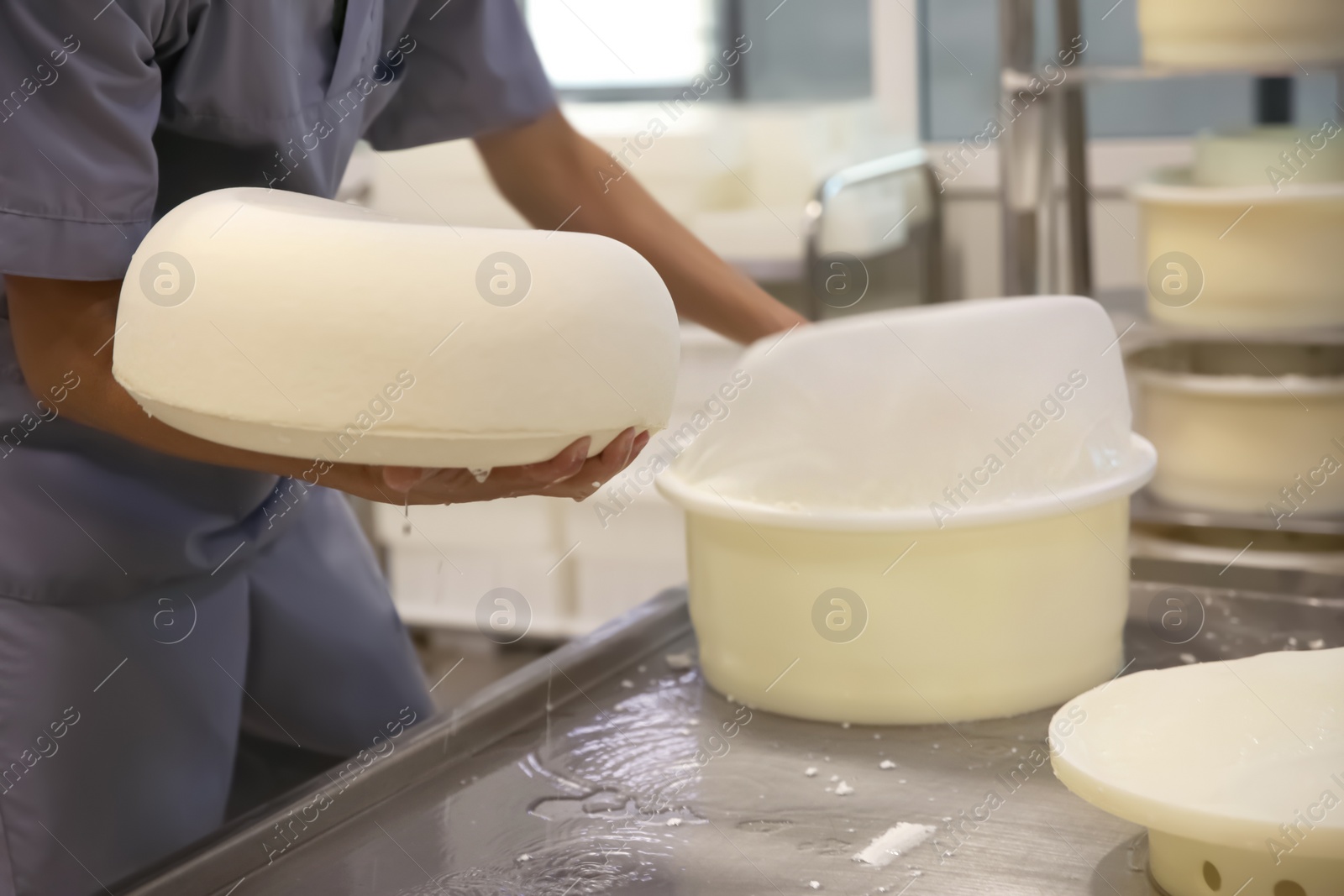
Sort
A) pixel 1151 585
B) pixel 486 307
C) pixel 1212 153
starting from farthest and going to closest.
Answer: pixel 1212 153 < pixel 1151 585 < pixel 486 307

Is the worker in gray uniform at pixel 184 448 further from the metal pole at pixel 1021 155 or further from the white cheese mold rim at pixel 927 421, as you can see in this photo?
the metal pole at pixel 1021 155

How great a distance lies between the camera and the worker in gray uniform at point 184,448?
81cm

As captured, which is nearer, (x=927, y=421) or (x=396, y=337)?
(x=396, y=337)

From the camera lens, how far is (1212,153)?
1.74 metres

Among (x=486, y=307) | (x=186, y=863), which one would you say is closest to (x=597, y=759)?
(x=186, y=863)

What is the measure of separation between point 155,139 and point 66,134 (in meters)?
0.14

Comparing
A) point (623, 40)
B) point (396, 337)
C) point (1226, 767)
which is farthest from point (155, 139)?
point (623, 40)

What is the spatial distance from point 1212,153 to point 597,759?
122cm

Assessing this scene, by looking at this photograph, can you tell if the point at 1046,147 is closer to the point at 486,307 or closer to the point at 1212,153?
the point at 1212,153

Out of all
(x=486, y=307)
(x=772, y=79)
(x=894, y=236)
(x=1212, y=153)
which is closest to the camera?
(x=486, y=307)

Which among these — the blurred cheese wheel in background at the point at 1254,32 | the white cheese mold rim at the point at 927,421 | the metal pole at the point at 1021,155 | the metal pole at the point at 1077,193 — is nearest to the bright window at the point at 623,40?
the metal pole at the point at 1077,193

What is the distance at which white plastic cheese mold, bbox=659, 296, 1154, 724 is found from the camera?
0.97 m

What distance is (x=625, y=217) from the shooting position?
1.17 meters

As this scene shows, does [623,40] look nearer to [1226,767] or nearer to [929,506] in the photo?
[929,506]
